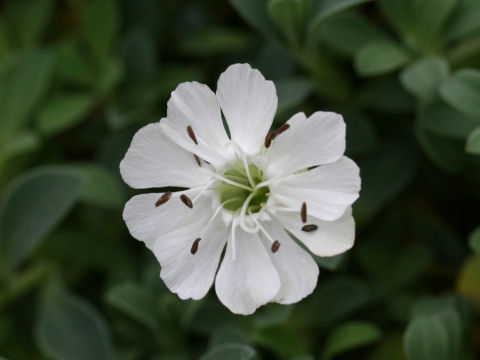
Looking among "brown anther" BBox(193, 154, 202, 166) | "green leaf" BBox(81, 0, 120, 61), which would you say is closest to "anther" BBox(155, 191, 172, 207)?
"brown anther" BBox(193, 154, 202, 166)

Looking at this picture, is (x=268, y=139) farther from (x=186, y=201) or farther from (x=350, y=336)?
(x=350, y=336)

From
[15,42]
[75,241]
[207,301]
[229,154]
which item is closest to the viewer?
[229,154]

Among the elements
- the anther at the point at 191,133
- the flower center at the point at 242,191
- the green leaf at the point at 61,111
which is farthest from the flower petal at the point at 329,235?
the green leaf at the point at 61,111

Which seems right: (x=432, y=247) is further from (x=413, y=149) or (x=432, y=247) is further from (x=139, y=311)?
(x=139, y=311)

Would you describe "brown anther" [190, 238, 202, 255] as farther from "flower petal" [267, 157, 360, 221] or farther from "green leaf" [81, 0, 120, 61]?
"green leaf" [81, 0, 120, 61]

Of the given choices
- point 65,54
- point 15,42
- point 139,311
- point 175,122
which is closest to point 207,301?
point 139,311

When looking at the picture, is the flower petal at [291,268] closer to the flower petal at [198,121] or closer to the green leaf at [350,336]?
the flower petal at [198,121]
